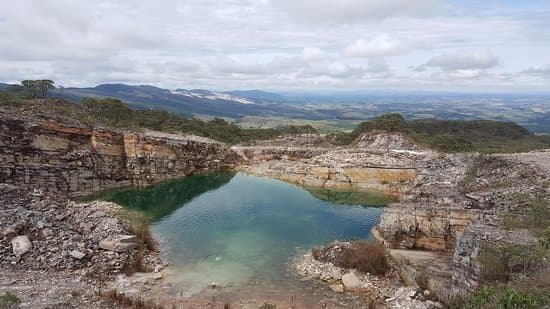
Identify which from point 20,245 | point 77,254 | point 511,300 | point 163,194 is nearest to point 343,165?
point 163,194

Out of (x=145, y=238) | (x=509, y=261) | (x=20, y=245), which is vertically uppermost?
(x=509, y=261)

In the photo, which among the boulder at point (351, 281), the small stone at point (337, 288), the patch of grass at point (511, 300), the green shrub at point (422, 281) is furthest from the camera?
the boulder at point (351, 281)

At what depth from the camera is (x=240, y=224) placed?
31.1 metres

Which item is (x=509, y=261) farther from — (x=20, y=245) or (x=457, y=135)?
(x=457, y=135)

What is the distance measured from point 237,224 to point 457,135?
65.4m

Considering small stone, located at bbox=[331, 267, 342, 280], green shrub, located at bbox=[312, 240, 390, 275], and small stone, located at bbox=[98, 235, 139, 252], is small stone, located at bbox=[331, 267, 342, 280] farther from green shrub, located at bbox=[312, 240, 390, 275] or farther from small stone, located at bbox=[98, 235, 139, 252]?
small stone, located at bbox=[98, 235, 139, 252]

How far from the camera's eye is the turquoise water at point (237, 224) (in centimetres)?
2269

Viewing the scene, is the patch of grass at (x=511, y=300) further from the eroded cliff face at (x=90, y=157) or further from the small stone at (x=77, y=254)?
the eroded cliff face at (x=90, y=157)

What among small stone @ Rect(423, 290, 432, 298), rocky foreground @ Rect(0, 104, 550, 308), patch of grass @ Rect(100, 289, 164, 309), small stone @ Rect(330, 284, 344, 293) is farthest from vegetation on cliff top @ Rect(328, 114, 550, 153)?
patch of grass @ Rect(100, 289, 164, 309)

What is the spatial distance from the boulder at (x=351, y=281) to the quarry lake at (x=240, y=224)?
2.28 metres

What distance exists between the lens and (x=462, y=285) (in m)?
16.5

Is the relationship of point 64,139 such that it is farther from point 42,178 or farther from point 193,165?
point 193,165

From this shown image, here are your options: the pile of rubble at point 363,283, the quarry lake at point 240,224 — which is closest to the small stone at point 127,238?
the quarry lake at point 240,224

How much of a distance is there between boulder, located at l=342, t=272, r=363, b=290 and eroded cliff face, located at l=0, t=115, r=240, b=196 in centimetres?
2940
